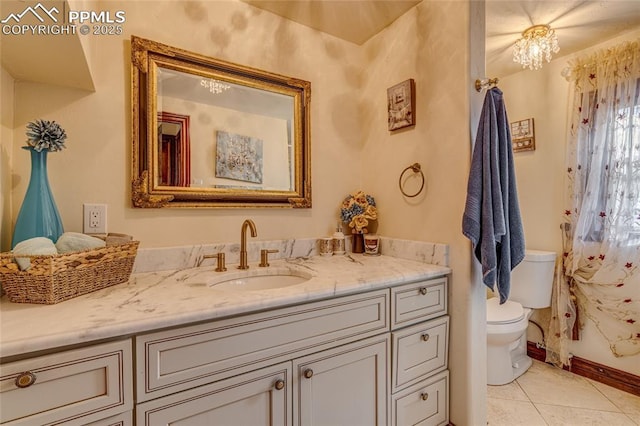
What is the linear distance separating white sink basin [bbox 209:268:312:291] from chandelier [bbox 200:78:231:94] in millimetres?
899

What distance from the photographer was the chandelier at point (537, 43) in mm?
1861

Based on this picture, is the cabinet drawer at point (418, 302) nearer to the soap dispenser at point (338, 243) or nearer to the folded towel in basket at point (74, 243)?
the soap dispenser at point (338, 243)

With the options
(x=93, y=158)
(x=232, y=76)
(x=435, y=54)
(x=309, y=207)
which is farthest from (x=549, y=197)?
(x=93, y=158)

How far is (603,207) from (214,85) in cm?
247

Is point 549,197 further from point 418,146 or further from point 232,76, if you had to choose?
point 232,76

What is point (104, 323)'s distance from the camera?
0.72 m

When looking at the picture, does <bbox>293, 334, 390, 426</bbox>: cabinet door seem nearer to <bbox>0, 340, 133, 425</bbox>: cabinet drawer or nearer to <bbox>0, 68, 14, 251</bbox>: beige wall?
<bbox>0, 340, 133, 425</bbox>: cabinet drawer

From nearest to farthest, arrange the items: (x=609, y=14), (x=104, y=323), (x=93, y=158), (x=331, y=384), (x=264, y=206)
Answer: (x=104, y=323)
(x=331, y=384)
(x=93, y=158)
(x=264, y=206)
(x=609, y=14)

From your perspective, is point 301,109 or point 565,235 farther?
point 565,235

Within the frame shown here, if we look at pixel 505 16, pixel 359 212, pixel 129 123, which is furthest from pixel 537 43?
pixel 129 123

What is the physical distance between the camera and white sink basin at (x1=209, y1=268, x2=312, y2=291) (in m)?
1.32

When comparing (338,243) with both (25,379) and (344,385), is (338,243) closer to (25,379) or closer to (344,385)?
(344,385)

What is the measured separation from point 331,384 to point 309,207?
0.94m

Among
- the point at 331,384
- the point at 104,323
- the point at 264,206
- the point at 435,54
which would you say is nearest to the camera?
the point at 104,323
